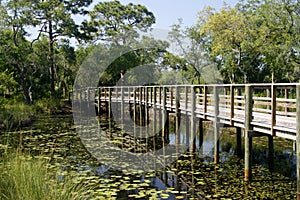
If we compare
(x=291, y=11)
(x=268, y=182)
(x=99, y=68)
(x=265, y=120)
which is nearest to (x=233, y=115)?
(x=265, y=120)

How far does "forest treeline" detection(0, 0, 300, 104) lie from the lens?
24797 mm

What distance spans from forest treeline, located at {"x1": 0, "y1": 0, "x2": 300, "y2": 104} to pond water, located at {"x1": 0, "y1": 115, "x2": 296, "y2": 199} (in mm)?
14497

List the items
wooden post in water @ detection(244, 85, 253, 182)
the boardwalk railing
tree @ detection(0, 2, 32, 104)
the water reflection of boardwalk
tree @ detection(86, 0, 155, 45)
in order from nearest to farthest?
the water reflection of boardwalk → the boardwalk railing → wooden post in water @ detection(244, 85, 253, 182) → tree @ detection(0, 2, 32, 104) → tree @ detection(86, 0, 155, 45)

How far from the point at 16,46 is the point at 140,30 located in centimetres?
1829

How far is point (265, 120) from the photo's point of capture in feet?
27.1

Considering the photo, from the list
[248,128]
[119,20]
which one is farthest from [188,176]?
[119,20]

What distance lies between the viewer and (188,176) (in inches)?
348

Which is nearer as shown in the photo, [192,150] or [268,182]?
[268,182]

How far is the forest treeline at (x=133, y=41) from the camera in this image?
81.4ft

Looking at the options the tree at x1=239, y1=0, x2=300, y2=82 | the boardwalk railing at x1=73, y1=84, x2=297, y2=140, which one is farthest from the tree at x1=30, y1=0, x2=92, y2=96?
the tree at x1=239, y1=0, x2=300, y2=82

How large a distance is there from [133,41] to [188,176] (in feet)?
106

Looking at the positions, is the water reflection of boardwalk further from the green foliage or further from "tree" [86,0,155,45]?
"tree" [86,0,155,45]

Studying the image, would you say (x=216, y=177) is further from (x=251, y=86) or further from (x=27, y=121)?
(x=27, y=121)

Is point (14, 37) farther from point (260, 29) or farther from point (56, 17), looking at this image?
point (260, 29)
